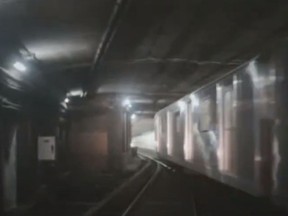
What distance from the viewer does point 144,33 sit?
50.7ft

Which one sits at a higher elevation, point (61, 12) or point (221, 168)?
point (61, 12)

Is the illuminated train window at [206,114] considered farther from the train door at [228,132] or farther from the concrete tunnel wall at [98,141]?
the concrete tunnel wall at [98,141]

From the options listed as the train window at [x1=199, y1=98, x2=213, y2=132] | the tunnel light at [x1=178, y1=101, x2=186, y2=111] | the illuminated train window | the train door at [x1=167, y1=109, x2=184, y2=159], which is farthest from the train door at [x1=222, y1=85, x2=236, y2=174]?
the train door at [x1=167, y1=109, x2=184, y2=159]

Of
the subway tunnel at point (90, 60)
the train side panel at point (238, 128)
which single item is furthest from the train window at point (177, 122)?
the train side panel at point (238, 128)

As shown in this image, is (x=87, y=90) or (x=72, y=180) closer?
(x=72, y=180)

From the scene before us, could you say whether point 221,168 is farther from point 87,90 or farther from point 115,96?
point 115,96

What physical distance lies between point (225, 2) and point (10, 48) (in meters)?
4.24

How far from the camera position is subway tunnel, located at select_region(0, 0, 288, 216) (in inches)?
454

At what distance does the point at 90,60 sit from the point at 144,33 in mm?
4174

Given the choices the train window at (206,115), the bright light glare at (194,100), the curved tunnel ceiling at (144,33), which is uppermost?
the curved tunnel ceiling at (144,33)

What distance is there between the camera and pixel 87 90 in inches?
1089

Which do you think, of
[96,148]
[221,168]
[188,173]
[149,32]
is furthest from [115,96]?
[221,168]

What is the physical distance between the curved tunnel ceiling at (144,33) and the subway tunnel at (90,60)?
26 mm

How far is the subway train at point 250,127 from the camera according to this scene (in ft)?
29.6
